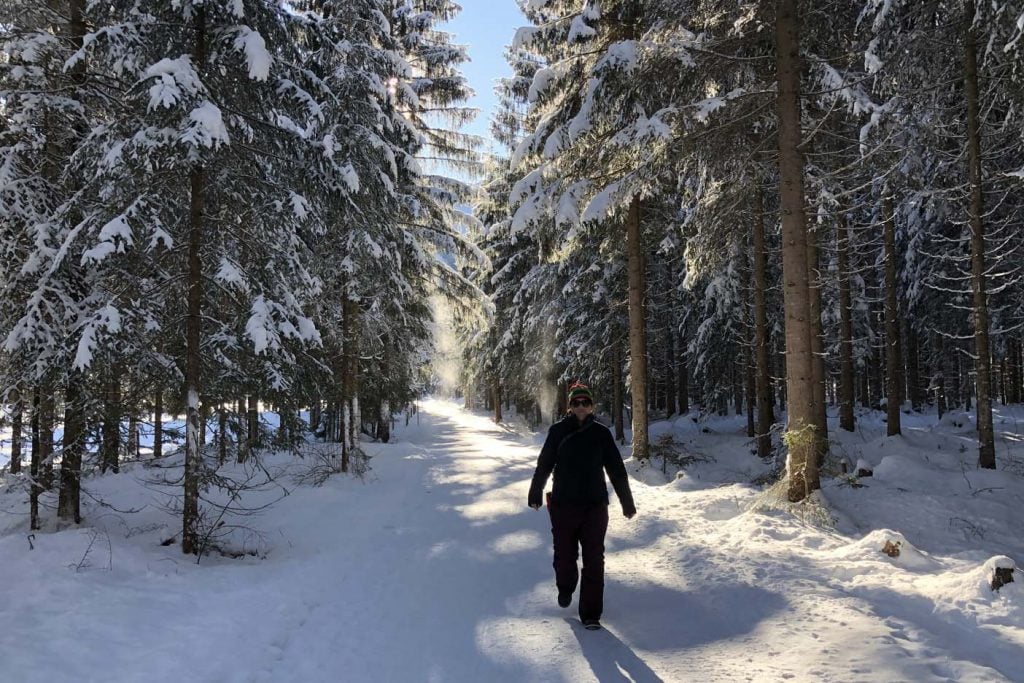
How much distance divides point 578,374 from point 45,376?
17672 mm

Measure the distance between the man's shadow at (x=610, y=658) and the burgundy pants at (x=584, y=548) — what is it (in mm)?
190

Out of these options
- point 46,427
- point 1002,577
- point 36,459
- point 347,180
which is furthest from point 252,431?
point 1002,577

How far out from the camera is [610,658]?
426 cm

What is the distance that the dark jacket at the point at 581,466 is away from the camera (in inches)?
199

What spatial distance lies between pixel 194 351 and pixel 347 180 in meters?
5.10

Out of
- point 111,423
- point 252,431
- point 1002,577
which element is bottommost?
point 1002,577

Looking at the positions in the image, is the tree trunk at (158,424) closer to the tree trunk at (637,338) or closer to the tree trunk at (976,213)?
the tree trunk at (637,338)

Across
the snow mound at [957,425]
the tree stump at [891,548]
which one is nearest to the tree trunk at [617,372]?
the snow mound at [957,425]

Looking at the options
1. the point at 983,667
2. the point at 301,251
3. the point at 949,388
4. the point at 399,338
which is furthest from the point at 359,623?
→ the point at 949,388

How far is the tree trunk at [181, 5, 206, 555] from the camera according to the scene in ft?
23.2

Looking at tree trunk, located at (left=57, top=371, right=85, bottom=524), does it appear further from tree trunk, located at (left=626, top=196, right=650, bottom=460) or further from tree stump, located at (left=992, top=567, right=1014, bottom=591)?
tree trunk, located at (left=626, top=196, right=650, bottom=460)

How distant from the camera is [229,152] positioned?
736 cm

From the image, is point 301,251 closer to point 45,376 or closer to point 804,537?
point 45,376

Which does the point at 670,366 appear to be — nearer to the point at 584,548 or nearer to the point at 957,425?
the point at 957,425
